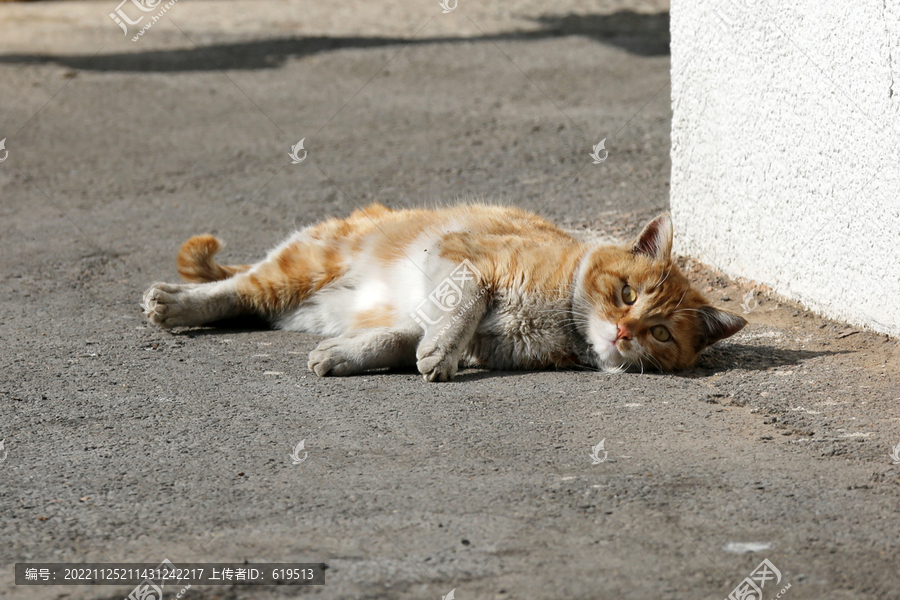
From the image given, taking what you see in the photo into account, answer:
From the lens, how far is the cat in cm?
409

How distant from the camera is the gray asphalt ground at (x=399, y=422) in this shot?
2.55 metres

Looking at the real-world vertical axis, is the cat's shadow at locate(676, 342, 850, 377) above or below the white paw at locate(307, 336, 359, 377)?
below

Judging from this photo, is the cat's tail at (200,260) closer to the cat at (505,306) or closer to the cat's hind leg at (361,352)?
the cat at (505,306)

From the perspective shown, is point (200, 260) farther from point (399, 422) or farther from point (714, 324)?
point (714, 324)

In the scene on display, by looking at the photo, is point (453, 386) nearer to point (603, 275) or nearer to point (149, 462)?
point (603, 275)

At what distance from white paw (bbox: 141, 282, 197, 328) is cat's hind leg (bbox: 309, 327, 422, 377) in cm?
98

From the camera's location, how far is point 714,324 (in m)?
4.23

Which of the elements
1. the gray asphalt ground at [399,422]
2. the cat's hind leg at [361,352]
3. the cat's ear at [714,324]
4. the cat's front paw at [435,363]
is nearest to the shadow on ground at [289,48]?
the gray asphalt ground at [399,422]

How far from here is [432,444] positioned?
3.30 m

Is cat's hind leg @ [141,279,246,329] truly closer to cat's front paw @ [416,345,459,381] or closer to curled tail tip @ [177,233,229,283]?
curled tail tip @ [177,233,229,283]

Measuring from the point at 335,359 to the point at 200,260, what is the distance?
1424 millimetres

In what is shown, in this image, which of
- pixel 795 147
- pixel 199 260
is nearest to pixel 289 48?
pixel 199 260

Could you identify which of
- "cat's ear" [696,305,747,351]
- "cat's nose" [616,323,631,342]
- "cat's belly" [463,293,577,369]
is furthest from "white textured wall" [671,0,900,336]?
"cat's belly" [463,293,577,369]

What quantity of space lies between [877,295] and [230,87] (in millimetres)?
7228
